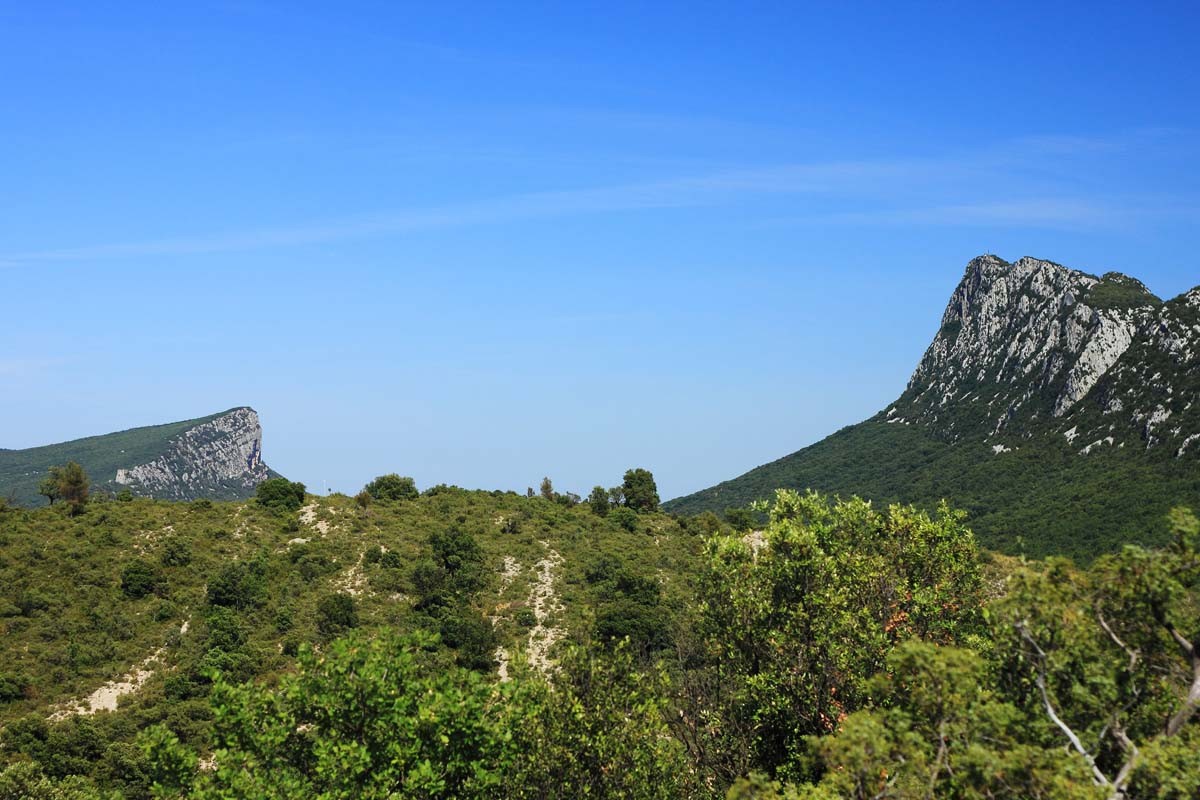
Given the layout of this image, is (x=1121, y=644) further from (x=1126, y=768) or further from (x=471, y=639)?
(x=471, y=639)

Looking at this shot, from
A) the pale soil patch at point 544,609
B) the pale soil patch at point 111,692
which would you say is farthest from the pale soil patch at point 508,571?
the pale soil patch at point 111,692

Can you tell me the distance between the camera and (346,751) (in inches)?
819

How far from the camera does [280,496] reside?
89.1 meters

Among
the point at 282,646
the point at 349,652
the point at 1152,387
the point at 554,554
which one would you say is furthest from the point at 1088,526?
the point at 349,652

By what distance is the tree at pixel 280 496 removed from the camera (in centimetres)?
8838

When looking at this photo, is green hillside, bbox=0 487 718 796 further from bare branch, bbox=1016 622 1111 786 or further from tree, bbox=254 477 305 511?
bare branch, bbox=1016 622 1111 786

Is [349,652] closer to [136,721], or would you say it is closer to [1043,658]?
[1043,658]

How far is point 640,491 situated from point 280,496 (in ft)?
135

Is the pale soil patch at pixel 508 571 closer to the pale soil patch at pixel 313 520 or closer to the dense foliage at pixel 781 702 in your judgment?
the pale soil patch at pixel 313 520

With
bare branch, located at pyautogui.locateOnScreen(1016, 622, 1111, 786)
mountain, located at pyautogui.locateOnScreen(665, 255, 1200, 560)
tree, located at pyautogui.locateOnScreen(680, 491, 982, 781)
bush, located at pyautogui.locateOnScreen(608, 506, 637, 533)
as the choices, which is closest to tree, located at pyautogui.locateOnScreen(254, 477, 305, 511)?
bush, located at pyautogui.locateOnScreen(608, 506, 637, 533)

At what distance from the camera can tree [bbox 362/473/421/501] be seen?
10006 cm

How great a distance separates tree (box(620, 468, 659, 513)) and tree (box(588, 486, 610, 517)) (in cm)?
314

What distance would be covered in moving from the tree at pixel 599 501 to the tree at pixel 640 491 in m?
3.14

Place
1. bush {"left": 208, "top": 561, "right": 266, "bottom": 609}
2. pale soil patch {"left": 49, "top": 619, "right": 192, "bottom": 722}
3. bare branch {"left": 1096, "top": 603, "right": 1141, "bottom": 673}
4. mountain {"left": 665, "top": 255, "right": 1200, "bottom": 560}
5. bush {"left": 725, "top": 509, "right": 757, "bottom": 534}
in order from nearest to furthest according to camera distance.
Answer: bare branch {"left": 1096, "top": 603, "right": 1141, "bottom": 673} < pale soil patch {"left": 49, "top": 619, "right": 192, "bottom": 722} < bush {"left": 208, "top": 561, "right": 266, "bottom": 609} < bush {"left": 725, "top": 509, "right": 757, "bottom": 534} < mountain {"left": 665, "top": 255, "right": 1200, "bottom": 560}
